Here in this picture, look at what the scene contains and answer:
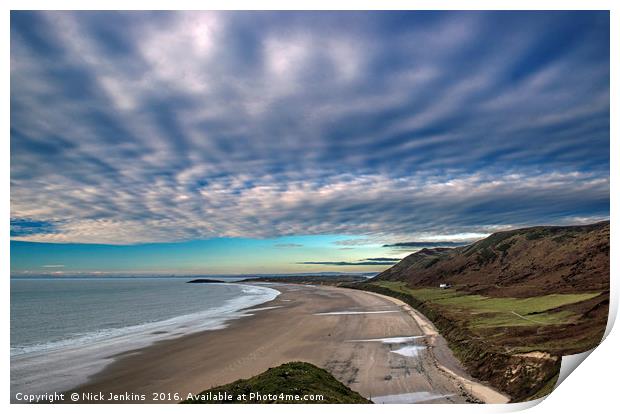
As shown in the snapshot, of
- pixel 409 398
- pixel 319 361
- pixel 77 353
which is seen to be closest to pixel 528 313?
pixel 319 361

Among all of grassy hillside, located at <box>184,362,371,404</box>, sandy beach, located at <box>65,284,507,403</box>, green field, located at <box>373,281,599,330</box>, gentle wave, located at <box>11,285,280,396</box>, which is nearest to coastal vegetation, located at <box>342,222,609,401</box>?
green field, located at <box>373,281,599,330</box>

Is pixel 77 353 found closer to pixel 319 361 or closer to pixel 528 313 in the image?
pixel 319 361

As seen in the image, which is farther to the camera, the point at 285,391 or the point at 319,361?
the point at 319,361

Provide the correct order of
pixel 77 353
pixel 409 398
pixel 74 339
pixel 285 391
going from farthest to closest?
pixel 74 339, pixel 77 353, pixel 409 398, pixel 285 391
